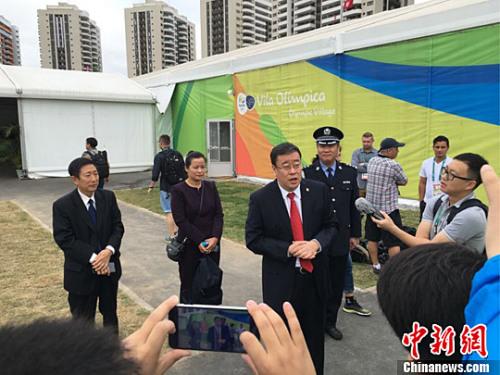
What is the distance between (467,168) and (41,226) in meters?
7.98

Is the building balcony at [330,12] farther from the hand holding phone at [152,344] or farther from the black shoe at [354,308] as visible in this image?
the hand holding phone at [152,344]

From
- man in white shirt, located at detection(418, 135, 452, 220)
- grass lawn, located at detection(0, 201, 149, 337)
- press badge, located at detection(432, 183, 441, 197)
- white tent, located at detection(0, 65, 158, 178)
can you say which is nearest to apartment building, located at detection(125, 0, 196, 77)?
white tent, located at detection(0, 65, 158, 178)

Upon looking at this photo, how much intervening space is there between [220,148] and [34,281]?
10.7 meters

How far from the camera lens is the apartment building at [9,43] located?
81.8m

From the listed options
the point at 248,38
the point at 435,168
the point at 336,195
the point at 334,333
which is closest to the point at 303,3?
the point at 248,38

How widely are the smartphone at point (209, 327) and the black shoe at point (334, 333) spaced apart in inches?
107

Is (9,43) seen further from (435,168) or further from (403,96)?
(435,168)

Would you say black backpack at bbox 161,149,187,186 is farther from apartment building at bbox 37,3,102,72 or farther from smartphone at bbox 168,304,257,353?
apartment building at bbox 37,3,102,72

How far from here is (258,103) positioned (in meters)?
13.5

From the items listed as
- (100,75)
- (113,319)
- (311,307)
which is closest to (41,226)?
(113,319)

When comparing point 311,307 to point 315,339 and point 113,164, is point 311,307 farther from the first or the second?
point 113,164

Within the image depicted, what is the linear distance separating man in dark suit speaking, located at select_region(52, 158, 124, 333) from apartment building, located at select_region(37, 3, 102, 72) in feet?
335

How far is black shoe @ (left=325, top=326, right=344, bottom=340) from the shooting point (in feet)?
11.9

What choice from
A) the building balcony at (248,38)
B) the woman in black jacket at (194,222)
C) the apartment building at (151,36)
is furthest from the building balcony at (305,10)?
the woman in black jacket at (194,222)
